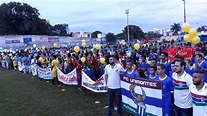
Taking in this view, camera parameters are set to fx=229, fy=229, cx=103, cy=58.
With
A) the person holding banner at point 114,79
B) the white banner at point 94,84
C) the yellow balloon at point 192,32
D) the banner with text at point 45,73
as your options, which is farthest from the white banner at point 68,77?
the yellow balloon at point 192,32

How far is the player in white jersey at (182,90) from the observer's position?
4207 millimetres

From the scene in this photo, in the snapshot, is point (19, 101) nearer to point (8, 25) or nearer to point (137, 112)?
point (137, 112)

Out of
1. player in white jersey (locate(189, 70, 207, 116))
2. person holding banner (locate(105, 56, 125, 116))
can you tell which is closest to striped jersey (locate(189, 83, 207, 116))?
player in white jersey (locate(189, 70, 207, 116))

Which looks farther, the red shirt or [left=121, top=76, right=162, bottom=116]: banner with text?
the red shirt

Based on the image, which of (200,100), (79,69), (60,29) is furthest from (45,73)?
(60,29)

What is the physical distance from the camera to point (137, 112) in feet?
17.9

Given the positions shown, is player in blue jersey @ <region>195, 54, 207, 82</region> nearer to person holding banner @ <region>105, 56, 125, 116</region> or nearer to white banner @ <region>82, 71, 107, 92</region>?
person holding banner @ <region>105, 56, 125, 116</region>

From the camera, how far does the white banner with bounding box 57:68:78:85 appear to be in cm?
1087

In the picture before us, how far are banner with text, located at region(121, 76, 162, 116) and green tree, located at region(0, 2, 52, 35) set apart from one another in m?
64.2

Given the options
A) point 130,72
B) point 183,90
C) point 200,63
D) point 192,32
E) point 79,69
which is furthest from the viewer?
point 192,32

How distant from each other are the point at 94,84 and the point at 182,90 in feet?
16.1

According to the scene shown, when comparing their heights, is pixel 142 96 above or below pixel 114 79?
below

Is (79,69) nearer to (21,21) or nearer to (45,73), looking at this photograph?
(45,73)

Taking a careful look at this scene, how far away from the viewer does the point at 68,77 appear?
37.2 feet
